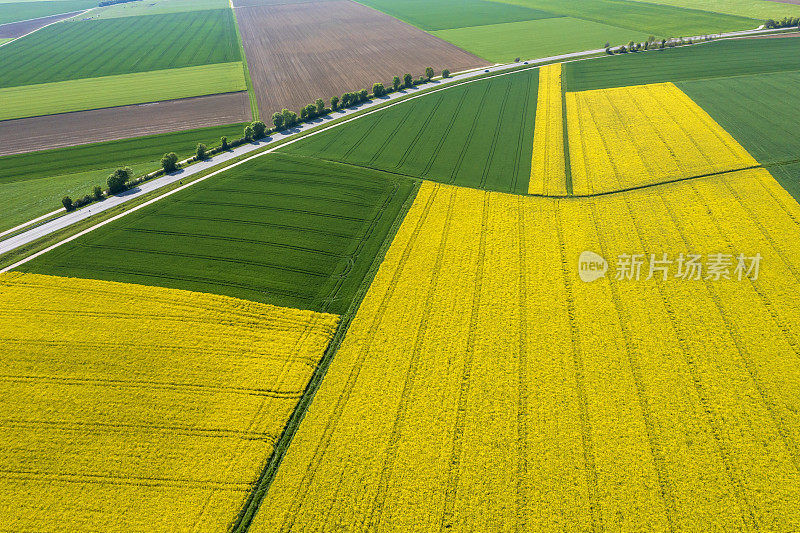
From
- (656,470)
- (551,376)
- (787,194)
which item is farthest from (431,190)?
(787,194)

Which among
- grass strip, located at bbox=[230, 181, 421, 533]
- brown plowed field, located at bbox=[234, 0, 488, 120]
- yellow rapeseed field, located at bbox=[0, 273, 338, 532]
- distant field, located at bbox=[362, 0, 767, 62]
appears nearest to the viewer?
grass strip, located at bbox=[230, 181, 421, 533]

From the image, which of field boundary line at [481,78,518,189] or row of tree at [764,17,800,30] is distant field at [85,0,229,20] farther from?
row of tree at [764,17,800,30]

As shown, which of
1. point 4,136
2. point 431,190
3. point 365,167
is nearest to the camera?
Result: point 431,190

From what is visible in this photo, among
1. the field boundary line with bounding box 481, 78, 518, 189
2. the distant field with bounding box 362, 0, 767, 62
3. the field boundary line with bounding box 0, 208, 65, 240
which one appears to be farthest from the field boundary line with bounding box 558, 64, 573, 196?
the field boundary line with bounding box 0, 208, 65, 240

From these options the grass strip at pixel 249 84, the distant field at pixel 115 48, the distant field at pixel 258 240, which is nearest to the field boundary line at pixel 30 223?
the distant field at pixel 258 240

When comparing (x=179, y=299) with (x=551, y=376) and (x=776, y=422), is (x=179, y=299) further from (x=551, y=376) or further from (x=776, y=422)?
(x=776, y=422)

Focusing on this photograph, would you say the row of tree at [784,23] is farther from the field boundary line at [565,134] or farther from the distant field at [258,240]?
the distant field at [258,240]

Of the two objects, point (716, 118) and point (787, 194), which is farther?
point (716, 118)
